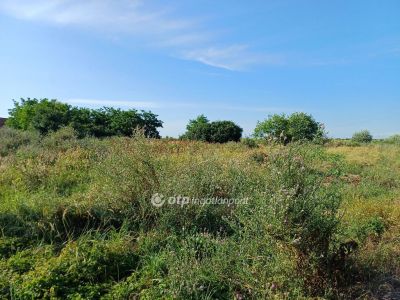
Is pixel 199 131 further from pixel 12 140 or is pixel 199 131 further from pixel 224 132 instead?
pixel 12 140

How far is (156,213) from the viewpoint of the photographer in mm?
4035

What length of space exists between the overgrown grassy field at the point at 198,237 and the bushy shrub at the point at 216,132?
1683cm

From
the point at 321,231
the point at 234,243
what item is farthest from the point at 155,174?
the point at 321,231

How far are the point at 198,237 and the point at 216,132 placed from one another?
18.9 meters

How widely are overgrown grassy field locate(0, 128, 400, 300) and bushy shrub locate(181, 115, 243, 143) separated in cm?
1683

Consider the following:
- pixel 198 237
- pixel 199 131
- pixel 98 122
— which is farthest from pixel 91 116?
pixel 198 237

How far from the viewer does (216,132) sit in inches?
875

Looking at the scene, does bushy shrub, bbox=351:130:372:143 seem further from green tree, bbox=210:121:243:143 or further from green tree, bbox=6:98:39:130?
green tree, bbox=6:98:39:130

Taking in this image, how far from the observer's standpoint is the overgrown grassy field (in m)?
2.71

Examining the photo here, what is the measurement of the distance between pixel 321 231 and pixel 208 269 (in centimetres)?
97

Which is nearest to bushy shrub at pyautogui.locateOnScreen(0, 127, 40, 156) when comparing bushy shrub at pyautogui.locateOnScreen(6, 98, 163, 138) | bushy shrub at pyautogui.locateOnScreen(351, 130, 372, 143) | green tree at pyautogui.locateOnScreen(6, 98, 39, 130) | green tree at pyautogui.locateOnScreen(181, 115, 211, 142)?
bushy shrub at pyautogui.locateOnScreen(6, 98, 163, 138)

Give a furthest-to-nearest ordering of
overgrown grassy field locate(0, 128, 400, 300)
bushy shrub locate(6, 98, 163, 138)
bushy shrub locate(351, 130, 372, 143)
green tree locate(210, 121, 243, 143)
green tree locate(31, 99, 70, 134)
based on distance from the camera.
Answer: bushy shrub locate(351, 130, 372, 143) → green tree locate(210, 121, 243, 143) → bushy shrub locate(6, 98, 163, 138) → green tree locate(31, 99, 70, 134) → overgrown grassy field locate(0, 128, 400, 300)

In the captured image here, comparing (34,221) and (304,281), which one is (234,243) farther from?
(34,221)

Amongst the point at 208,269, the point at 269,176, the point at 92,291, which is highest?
the point at 269,176
